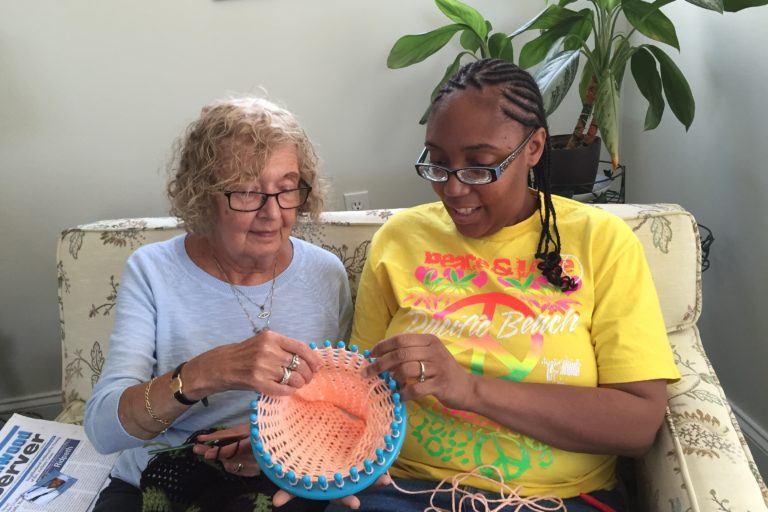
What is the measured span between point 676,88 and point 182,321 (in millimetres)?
1377

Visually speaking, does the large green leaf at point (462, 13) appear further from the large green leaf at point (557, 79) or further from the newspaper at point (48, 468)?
the newspaper at point (48, 468)

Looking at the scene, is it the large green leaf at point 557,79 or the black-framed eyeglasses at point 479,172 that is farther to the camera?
the large green leaf at point 557,79

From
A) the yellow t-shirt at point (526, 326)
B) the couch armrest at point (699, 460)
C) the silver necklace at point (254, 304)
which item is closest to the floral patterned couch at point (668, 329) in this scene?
the couch armrest at point (699, 460)

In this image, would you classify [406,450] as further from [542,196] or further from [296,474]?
[542,196]

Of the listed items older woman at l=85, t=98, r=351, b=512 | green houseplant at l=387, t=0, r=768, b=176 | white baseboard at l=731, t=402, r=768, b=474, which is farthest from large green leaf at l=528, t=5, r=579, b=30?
white baseboard at l=731, t=402, r=768, b=474

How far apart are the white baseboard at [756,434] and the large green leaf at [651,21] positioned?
1.10 metres

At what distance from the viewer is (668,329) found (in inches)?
54.6

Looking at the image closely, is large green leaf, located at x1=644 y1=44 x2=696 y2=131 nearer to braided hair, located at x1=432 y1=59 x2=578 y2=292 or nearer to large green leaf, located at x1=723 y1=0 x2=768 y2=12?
large green leaf, located at x1=723 y1=0 x2=768 y2=12

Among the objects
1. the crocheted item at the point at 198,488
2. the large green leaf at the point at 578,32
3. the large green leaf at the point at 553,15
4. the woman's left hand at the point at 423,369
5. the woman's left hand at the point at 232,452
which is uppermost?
the large green leaf at the point at 553,15

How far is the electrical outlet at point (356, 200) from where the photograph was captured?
213 cm

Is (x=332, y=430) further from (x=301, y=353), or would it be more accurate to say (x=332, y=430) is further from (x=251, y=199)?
(x=251, y=199)

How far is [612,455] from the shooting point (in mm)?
1118

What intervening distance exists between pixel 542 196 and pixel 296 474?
2.25 feet

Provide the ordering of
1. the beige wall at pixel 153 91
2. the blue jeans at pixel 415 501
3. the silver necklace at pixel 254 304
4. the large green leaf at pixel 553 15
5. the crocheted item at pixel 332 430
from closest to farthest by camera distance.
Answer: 1. the crocheted item at pixel 332 430
2. the blue jeans at pixel 415 501
3. the silver necklace at pixel 254 304
4. the large green leaf at pixel 553 15
5. the beige wall at pixel 153 91
